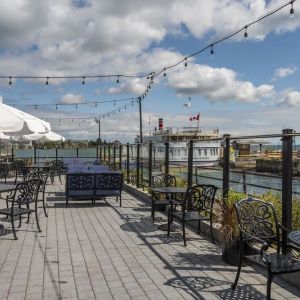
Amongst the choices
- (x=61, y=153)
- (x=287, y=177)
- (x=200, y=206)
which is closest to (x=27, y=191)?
(x=200, y=206)

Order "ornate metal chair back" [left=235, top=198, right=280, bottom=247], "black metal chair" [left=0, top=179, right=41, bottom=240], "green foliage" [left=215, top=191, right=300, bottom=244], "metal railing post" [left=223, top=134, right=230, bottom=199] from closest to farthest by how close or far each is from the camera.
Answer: "ornate metal chair back" [left=235, top=198, right=280, bottom=247] < "green foliage" [left=215, top=191, right=300, bottom=244] < "metal railing post" [left=223, top=134, right=230, bottom=199] < "black metal chair" [left=0, top=179, right=41, bottom=240]

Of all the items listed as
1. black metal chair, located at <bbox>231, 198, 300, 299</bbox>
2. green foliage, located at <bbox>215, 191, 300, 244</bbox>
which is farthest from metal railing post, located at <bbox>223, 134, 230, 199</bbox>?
black metal chair, located at <bbox>231, 198, 300, 299</bbox>

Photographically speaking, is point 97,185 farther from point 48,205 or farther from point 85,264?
point 85,264

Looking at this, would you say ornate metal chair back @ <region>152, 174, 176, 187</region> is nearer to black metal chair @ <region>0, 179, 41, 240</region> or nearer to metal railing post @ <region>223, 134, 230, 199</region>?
metal railing post @ <region>223, 134, 230, 199</region>

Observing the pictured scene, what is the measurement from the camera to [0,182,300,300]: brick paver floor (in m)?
4.36

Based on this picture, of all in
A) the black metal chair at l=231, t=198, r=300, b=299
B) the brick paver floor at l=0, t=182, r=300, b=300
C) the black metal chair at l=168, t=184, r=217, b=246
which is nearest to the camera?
the black metal chair at l=231, t=198, r=300, b=299

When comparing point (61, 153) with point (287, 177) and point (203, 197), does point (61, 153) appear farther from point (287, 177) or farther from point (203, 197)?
point (287, 177)

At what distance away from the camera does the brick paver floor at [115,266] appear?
4.36 m

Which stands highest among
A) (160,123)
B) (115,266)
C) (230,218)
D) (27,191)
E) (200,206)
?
(160,123)

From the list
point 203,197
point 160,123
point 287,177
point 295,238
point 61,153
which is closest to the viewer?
point 295,238

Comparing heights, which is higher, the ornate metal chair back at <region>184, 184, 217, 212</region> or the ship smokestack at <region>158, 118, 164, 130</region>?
the ship smokestack at <region>158, 118, 164, 130</region>

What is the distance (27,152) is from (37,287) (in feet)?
81.7

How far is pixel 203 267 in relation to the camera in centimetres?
523

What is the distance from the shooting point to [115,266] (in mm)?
5258
